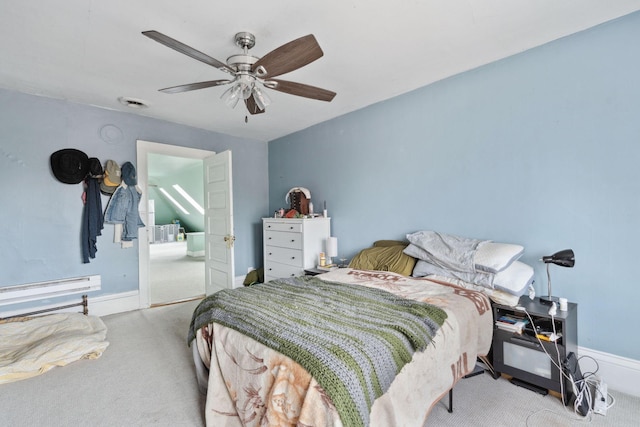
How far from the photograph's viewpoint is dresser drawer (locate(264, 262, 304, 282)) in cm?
359

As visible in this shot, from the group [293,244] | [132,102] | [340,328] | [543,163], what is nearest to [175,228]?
[132,102]

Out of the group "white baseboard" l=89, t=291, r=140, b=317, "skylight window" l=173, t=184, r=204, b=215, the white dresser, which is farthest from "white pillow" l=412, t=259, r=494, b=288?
"skylight window" l=173, t=184, r=204, b=215

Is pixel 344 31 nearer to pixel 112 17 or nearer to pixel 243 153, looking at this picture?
pixel 112 17

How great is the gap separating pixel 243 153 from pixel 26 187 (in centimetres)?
253

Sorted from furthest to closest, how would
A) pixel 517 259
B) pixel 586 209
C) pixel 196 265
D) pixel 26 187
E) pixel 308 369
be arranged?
pixel 196 265 < pixel 26 187 < pixel 517 259 < pixel 586 209 < pixel 308 369

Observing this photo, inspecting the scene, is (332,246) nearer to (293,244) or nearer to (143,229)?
(293,244)

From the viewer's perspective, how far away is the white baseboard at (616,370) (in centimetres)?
185

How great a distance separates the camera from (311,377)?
111cm

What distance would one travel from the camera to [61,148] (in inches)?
124

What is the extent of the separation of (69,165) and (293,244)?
8.37 ft

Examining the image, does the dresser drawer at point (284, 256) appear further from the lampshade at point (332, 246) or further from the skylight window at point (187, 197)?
the skylight window at point (187, 197)

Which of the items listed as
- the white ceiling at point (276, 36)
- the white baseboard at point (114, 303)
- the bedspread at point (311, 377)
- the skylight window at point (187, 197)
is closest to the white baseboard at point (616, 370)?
the bedspread at point (311, 377)

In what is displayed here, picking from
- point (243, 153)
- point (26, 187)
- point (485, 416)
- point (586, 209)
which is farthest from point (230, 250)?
point (586, 209)

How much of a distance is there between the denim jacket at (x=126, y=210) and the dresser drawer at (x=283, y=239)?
1569 millimetres
